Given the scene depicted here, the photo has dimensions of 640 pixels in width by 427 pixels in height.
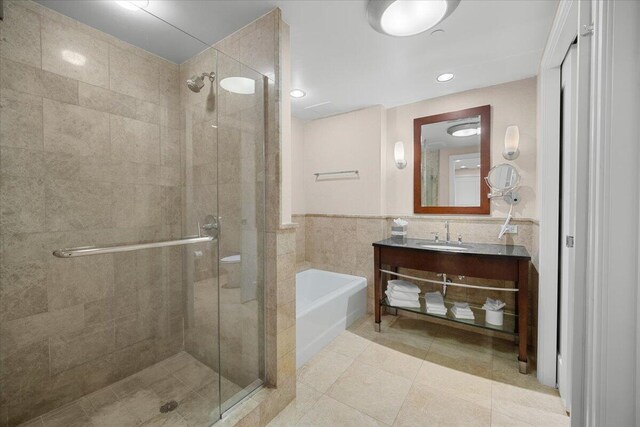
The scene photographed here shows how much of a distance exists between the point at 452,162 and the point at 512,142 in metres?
0.47

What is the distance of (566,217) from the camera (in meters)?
1.47

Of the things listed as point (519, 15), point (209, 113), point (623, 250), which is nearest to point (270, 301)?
point (209, 113)

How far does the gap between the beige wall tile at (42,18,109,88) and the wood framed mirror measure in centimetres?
245

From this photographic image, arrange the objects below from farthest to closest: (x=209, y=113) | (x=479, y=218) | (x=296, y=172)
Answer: (x=296, y=172)
(x=479, y=218)
(x=209, y=113)

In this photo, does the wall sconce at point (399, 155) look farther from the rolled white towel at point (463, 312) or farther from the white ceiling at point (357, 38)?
the rolled white towel at point (463, 312)

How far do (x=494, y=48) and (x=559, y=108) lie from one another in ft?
1.83

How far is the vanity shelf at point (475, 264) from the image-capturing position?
174cm

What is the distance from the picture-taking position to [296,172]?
124 inches

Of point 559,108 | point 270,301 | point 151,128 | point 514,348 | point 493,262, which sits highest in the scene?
point 559,108

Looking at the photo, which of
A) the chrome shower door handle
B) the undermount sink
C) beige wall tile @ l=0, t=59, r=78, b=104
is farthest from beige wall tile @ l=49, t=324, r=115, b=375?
the undermount sink

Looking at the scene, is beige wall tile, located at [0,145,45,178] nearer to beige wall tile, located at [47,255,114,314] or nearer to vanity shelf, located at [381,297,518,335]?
beige wall tile, located at [47,255,114,314]

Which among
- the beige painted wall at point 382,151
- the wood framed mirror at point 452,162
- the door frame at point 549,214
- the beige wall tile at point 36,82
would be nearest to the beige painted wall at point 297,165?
the beige painted wall at point 382,151

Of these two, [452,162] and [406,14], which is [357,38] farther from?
[452,162]

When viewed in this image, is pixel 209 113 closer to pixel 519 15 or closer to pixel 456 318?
pixel 519 15
